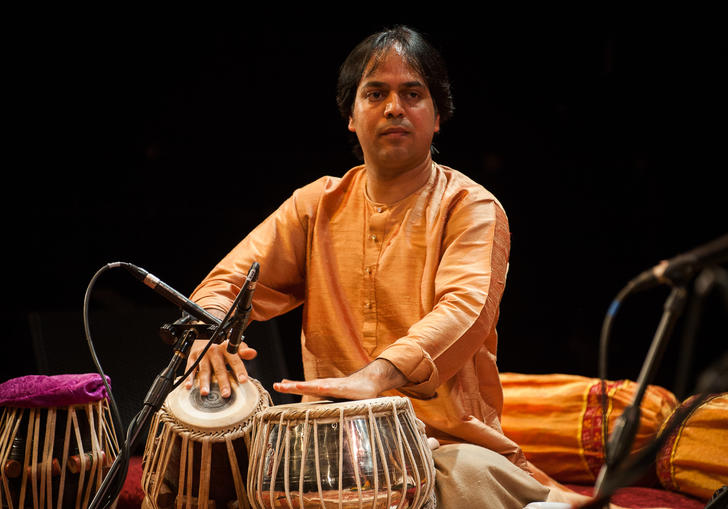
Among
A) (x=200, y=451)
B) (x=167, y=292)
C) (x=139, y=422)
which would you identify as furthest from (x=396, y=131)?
(x=139, y=422)

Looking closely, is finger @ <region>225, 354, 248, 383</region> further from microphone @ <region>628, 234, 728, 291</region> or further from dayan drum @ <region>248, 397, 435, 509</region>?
microphone @ <region>628, 234, 728, 291</region>

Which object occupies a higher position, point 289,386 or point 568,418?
point 289,386

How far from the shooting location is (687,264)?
1.18 meters

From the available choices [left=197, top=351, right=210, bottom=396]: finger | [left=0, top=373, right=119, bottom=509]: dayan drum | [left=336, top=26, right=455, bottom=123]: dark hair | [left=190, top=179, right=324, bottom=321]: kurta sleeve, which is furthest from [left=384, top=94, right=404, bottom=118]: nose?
[left=0, top=373, right=119, bottom=509]: dayan drum

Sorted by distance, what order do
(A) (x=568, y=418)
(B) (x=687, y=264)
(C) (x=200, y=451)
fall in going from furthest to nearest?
(A) (x=568, y=418) → (C) (x=200, y=451) → (B) (x=687, y=264)

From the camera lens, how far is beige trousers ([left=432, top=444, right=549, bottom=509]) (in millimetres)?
2207

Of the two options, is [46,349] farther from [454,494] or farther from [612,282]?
[612,282]

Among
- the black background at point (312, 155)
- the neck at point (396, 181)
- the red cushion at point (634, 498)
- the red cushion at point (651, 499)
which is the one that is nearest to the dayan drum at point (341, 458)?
the neck at point (396, 181)

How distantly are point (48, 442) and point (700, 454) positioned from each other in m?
2.52

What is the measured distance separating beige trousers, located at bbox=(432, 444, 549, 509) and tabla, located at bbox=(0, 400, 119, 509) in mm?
1293

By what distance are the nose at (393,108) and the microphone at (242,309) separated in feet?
3.04

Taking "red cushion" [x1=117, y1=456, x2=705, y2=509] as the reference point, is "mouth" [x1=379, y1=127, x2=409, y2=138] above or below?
above

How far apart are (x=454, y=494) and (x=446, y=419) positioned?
0.37 m

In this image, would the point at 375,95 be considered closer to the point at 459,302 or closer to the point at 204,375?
the point at 459,302
